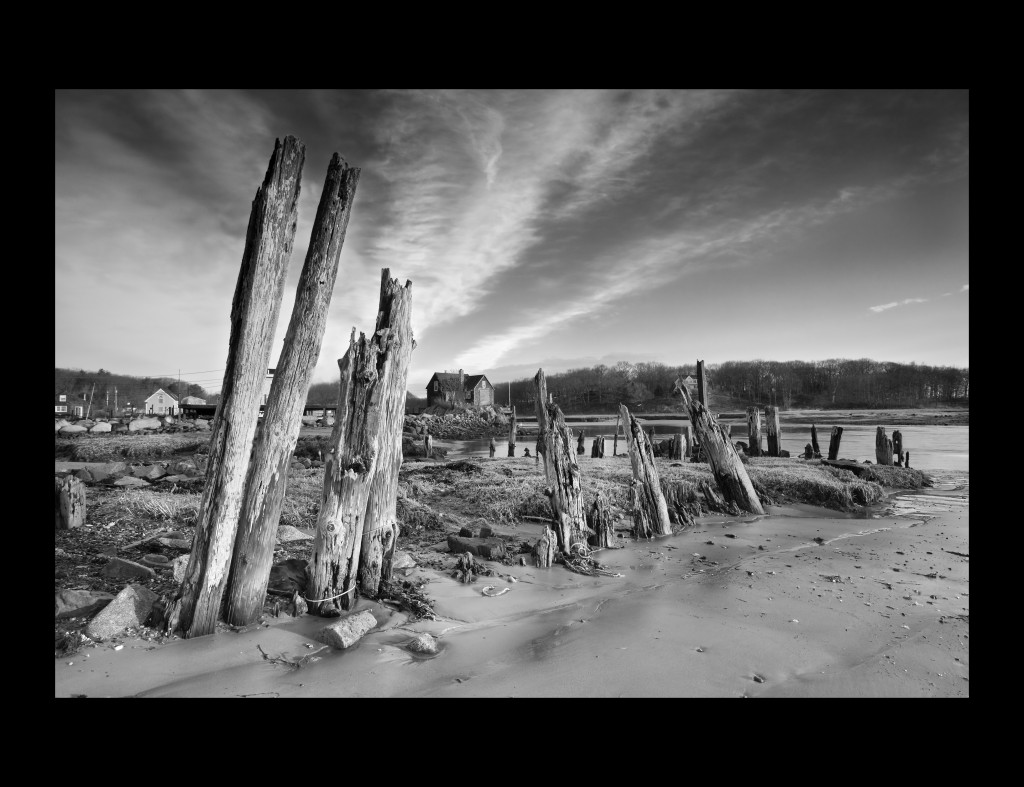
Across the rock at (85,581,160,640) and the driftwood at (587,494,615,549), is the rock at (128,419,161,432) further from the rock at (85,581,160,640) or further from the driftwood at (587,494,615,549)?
the driftwood at (587,494,615,549)

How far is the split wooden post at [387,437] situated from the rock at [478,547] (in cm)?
181

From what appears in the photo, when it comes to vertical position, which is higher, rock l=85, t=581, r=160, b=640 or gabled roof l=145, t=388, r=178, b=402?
gabled roof l=145, t=388, r=178, b=402

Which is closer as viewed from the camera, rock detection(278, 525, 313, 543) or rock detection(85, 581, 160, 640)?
rock detection(85, 581, 160, 640)

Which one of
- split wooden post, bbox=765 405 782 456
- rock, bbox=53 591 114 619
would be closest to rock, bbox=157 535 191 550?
rock, bbox=53 591 114 619

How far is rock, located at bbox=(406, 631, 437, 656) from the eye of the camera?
363cm

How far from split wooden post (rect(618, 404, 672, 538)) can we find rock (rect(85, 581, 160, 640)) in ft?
22.3

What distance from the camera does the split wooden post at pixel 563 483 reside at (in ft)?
22.6

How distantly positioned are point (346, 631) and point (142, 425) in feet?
111

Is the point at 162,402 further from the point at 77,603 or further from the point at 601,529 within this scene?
the point at 601,529

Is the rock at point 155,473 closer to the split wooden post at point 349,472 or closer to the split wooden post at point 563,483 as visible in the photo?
the split wooden post at point 349,472

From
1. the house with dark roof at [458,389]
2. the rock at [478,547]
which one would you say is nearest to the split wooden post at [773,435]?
the rock at [478,547]

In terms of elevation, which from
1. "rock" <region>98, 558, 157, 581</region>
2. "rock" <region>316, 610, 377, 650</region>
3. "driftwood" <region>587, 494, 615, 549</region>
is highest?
"rock" <region>98, 558, 157, 581</region>
